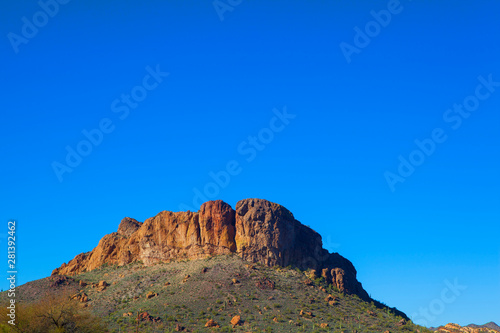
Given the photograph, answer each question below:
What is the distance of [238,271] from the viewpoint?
4262 inches

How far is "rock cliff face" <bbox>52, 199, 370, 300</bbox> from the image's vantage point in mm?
113688

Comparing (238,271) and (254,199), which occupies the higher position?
(254,199)

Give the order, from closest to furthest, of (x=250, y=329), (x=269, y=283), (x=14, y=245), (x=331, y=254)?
(x=14, y=245) < (x=250, y=329) < (x=269, y=283) < (x=331, y=254)

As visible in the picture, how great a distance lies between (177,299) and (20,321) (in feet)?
107

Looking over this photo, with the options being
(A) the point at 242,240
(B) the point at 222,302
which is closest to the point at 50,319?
(B) the point at 222,302

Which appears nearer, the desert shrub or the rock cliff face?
the desert shrub

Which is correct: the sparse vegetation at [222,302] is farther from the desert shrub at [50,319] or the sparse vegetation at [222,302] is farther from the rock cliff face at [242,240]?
the desert shrub at [50,319]

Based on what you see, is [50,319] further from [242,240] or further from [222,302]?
[242,240]

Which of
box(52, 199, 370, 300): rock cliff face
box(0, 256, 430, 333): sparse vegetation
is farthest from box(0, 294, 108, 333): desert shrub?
box(52, 199, 370, 300): rock cliff face

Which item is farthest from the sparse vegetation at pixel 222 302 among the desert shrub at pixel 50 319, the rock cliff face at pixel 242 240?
the desert shrub at pixel 50 319

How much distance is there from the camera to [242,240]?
376 ft

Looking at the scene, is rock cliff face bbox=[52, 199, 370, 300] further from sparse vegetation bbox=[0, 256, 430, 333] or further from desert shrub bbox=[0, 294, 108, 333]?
desert shrub bbox=[0, 294, 108, 333]

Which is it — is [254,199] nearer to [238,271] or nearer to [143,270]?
[238,271]

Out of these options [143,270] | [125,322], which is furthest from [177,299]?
[143,270]
